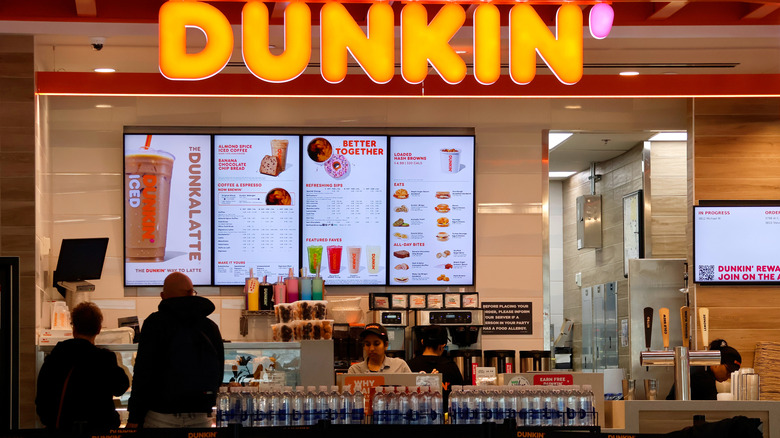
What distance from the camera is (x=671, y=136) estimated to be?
31.3 feet

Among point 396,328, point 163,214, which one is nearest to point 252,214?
point 163,214

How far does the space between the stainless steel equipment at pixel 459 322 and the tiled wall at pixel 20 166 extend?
287 centimetres

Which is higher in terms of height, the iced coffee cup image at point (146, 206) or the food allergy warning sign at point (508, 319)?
the iced coffee cup image at point (146, 206)

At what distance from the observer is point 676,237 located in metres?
10.1

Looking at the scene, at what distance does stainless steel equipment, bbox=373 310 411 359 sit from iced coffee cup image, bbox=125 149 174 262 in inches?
74.2

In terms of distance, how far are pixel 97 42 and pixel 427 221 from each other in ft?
9.65

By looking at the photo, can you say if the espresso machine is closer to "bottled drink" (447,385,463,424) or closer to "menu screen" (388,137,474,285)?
"menu screen" (388,137,474,285)

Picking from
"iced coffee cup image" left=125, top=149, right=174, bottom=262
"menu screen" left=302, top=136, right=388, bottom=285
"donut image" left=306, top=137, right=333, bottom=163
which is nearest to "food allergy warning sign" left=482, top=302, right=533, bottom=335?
"menu screen" left=302, top=136, right=388, bottom=285

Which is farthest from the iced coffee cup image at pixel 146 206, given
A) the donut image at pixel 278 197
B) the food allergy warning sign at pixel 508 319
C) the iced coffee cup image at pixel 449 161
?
the food allergy warning sign at pixel 508 319

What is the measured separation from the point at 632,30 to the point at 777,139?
2097 mm

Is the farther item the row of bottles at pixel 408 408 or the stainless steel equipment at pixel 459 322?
the stainless steel equipment at pixel 459 322

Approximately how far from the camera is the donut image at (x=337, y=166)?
8.50 m

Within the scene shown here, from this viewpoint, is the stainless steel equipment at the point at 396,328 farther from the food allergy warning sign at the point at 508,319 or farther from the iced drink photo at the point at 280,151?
the iced drink photo at the point at 280,151

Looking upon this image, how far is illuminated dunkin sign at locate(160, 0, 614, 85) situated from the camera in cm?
638
